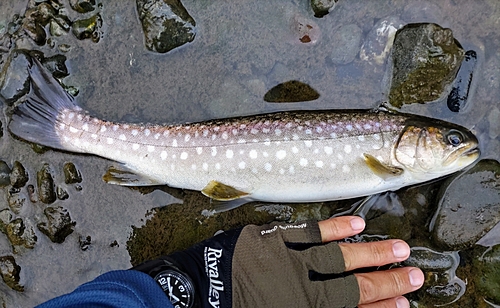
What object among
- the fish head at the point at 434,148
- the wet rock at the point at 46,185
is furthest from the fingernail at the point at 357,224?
the wet rock at the point at 46,185

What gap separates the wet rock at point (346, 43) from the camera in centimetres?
305

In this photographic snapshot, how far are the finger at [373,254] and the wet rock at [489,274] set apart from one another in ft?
1.76

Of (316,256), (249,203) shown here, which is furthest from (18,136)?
(316,256)

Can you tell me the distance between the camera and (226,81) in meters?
3.19

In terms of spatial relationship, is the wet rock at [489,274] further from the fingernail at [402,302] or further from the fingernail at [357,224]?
the fingernail at [357,224]

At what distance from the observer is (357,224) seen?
2.89 meters

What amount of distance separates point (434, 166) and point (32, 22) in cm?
304

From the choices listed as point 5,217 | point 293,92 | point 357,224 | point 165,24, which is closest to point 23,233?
point 5,217

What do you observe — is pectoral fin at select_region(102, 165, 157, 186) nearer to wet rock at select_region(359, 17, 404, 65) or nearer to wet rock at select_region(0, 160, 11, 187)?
wet rock at select_region(0, 160, 11, 187)

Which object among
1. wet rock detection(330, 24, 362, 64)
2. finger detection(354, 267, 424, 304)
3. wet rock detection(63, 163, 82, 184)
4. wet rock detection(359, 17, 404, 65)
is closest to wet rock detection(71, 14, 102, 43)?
wet rock detection(63, 163, 82, 184)

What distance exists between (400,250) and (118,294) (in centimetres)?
178

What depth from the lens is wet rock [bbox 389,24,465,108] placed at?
2.86 metres

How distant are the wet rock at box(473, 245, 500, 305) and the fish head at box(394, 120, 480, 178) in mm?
664

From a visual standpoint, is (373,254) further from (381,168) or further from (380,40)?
(380,40)
